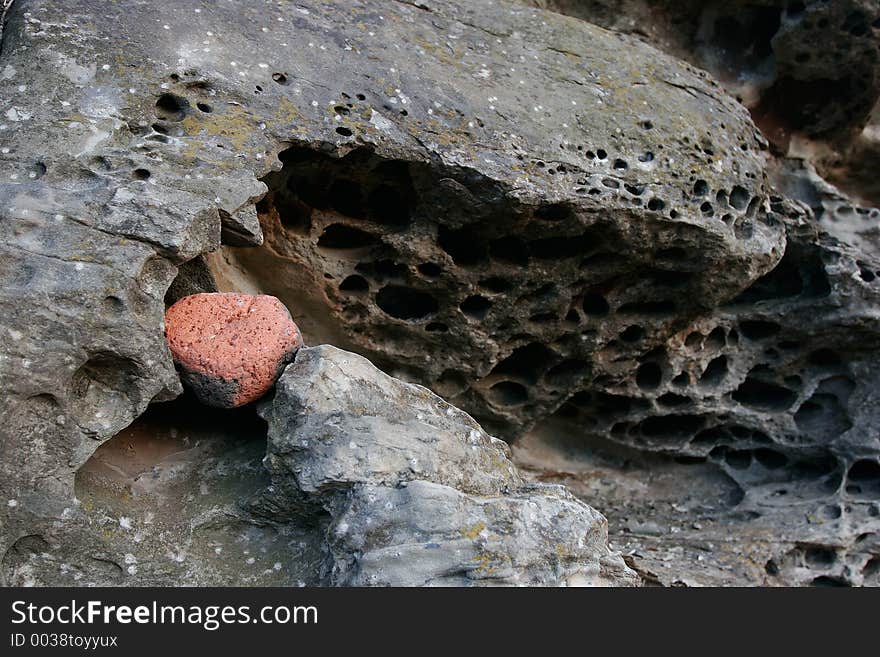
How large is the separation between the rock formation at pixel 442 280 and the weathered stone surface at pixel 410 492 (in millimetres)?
14

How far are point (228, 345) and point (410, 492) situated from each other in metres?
0.78

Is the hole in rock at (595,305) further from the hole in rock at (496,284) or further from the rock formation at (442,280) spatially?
the hole in rock at (496,284)

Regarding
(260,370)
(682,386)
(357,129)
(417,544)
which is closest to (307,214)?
(357,129)

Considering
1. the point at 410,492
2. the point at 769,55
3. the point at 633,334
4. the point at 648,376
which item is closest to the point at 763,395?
the point at 648,376

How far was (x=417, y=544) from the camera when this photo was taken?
237 centimetres

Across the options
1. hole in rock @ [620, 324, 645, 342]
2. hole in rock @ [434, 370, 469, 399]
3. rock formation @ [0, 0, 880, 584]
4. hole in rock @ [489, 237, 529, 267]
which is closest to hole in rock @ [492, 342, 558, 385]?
rock formation @ [0, 0, 880, 584]

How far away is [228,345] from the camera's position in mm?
2775

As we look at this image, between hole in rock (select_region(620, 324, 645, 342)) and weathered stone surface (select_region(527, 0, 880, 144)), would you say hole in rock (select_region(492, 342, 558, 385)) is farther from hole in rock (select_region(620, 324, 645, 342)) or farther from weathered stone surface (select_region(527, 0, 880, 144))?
weathered stone surface (select_region(527, 0, 880, 144))

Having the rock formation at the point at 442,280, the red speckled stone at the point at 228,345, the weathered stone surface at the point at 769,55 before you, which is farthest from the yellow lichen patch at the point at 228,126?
the weathered stone surface at the point at 769,55

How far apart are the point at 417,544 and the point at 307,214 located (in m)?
1.63

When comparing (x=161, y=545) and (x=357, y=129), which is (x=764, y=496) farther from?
(x=161, y=545)

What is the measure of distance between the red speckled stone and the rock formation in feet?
0.42

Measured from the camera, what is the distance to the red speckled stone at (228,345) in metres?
2.74

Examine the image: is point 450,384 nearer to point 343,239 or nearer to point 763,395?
point 343,239
